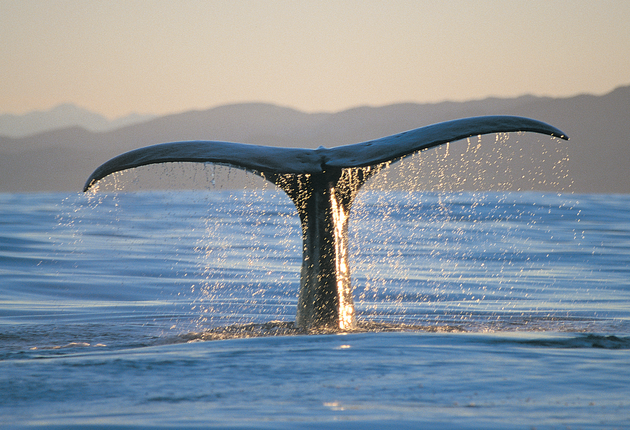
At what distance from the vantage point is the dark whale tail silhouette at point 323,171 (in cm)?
671

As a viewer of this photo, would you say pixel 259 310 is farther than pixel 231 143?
Yes

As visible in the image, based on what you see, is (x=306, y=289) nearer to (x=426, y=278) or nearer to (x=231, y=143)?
(x=231, y=143)

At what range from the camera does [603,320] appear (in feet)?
29.9

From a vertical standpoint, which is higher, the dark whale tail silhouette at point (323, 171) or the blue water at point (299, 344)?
the dark whale tail silhouette at point (323, 171)

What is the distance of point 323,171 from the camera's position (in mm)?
7230

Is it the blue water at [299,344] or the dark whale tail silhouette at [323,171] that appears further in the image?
the dark whale tail silhouette at [323,171]

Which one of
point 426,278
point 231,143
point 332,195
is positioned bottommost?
point 426,278

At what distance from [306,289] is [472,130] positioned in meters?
2.25

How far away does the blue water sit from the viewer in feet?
14.1

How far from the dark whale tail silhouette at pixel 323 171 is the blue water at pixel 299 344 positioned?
47 centimetres

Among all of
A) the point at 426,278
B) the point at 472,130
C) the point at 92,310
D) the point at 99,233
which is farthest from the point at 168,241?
the point at 472,130

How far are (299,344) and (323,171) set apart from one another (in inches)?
73.2

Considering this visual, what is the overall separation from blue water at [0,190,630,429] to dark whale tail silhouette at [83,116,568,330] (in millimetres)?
467

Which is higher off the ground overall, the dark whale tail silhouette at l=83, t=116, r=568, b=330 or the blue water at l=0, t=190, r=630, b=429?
the dark whale tail silhouette at l=83, t=116, r=568, b=330
